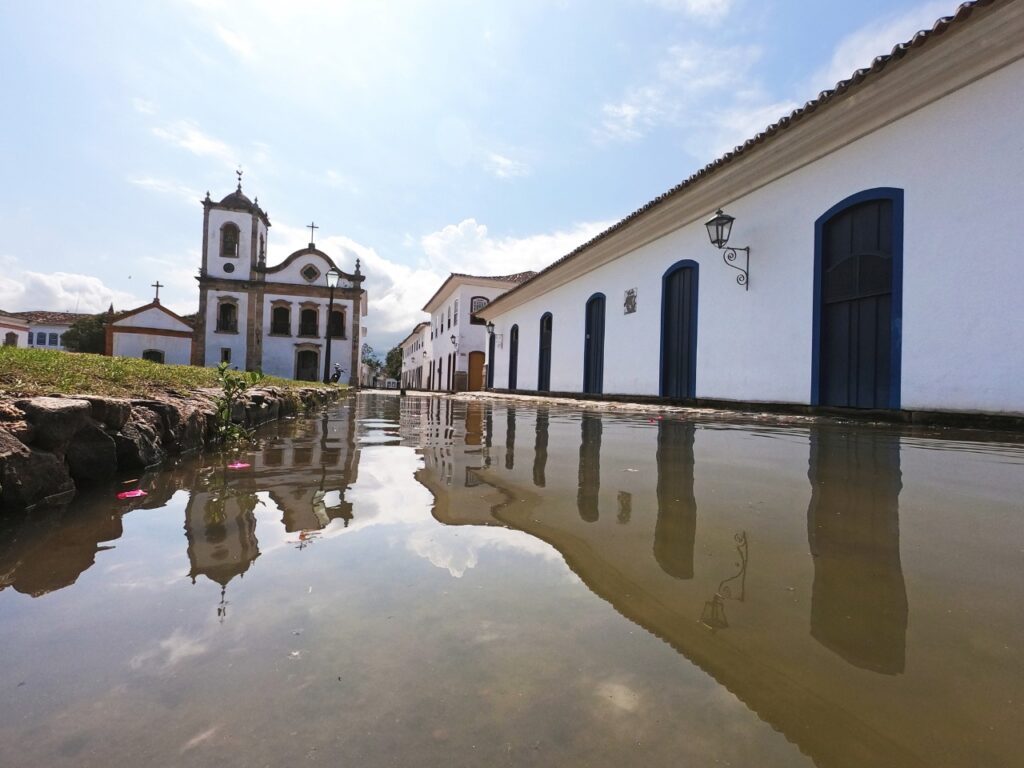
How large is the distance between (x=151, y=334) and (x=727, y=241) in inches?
1512

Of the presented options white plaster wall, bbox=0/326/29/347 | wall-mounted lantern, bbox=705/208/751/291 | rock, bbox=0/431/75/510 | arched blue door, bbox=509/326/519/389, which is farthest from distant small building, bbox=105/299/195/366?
rock, bbox=0/431/75/510

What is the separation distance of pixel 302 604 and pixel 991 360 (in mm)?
6449

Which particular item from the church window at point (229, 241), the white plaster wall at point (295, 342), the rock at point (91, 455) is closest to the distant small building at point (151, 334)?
the white plaster wall at point (295, 342)

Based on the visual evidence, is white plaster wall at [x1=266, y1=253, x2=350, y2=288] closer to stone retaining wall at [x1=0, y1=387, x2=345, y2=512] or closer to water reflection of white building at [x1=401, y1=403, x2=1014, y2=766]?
stone retaining wall at [x1=0, y1=387, x2=345, y2=512]

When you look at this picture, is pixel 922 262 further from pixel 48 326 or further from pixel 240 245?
pixel 48 326

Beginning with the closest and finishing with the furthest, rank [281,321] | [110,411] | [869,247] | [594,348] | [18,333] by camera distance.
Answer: [110,411], [869,247], [594,348], [281,321], [18,333]

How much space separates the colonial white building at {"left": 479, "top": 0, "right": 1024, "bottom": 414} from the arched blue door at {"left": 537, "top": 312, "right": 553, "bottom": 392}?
5830 millimetres

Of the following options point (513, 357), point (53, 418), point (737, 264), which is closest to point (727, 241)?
point (737, 264)

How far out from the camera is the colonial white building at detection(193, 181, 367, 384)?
3469 centimetres

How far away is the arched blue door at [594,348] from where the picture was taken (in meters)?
13.1

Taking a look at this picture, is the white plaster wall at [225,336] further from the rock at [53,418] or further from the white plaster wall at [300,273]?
the rock at [53,418]

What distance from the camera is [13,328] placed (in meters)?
44.8

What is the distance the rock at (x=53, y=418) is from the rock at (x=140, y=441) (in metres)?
0.34

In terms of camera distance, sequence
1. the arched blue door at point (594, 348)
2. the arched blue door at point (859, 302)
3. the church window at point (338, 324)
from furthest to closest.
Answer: the church window at point (338, 324) < the arched blue door at point (594, 348) < the arched blue door at point (859, 302)
